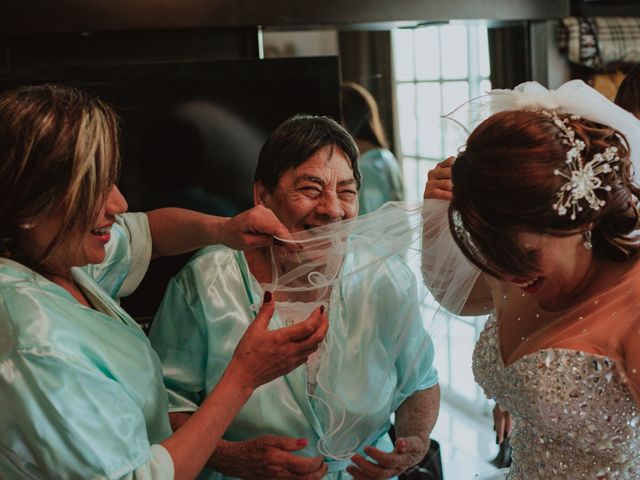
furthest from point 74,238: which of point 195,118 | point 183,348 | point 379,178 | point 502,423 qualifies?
point 379,178

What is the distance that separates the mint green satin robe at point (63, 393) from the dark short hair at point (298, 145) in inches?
25.6

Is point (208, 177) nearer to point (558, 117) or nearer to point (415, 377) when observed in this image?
point (415, 377)

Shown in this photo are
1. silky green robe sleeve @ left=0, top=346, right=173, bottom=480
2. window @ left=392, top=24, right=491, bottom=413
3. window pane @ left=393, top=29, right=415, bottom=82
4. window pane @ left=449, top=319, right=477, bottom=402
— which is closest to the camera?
silky green robe sleeve @ left=0, top=346, right=173, bottom=480

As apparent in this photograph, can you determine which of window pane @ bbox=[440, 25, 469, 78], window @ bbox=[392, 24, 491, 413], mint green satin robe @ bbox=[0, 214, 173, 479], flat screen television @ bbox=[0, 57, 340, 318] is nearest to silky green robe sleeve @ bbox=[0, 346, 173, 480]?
mint green satin robe @ bbox=[0, 214, 173, 479]

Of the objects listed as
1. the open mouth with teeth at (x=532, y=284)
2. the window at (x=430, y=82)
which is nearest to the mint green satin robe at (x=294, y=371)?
the open mouth with teeth at (x=532, y=284)

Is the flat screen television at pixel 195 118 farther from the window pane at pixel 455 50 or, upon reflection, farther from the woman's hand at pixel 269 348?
the window pane at pixel 455 50

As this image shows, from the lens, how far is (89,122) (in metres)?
1.42

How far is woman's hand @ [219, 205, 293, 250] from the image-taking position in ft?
5.96

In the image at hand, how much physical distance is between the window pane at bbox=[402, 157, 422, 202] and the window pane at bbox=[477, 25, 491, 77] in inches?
31.1

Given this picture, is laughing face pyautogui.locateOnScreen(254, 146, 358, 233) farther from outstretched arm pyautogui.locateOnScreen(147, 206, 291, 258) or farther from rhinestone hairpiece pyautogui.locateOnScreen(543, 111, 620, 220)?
rhinestone hairpiece pyautogui.locateOnScreen(543, 111, 620, 220)

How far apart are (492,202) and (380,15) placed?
1855 mm

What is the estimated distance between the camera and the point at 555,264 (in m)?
1.51

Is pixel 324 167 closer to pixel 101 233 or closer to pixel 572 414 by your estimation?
pixel 101 233

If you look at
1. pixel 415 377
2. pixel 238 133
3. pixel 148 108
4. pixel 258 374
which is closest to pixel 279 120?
pixel 238 133
